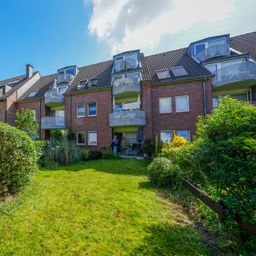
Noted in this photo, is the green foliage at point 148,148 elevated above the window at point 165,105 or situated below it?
below

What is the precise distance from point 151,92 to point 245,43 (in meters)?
10.5

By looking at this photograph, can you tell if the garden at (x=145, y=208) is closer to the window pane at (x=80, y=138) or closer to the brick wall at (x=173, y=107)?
the brick wall at (x=173, y=107)

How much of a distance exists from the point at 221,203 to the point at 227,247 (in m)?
0.96

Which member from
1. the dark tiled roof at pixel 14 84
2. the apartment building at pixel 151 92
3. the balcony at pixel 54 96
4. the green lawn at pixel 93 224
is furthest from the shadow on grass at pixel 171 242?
the dark tiled roof at pixel 14 84

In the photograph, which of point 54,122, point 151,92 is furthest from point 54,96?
point 151,92

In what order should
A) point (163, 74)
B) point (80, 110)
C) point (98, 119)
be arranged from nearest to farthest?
1. point (163, 74)
2. point (98, 119)
3. point (80, 110)

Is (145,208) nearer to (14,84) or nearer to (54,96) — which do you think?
(54,96)

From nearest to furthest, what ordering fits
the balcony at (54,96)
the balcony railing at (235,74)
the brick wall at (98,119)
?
the balcony railing at (235,74) < the brick wall at (98,119) < the balcony at (54,96)

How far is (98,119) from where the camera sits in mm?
19344

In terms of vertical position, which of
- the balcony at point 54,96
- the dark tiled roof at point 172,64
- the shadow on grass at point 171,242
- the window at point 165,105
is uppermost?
the dark tiled roof at point 172,64

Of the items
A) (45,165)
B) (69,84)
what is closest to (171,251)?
(45,165)

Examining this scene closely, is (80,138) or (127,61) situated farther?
(80,138)

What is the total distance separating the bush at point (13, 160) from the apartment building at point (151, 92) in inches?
461

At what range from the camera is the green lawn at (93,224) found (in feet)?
11.2
